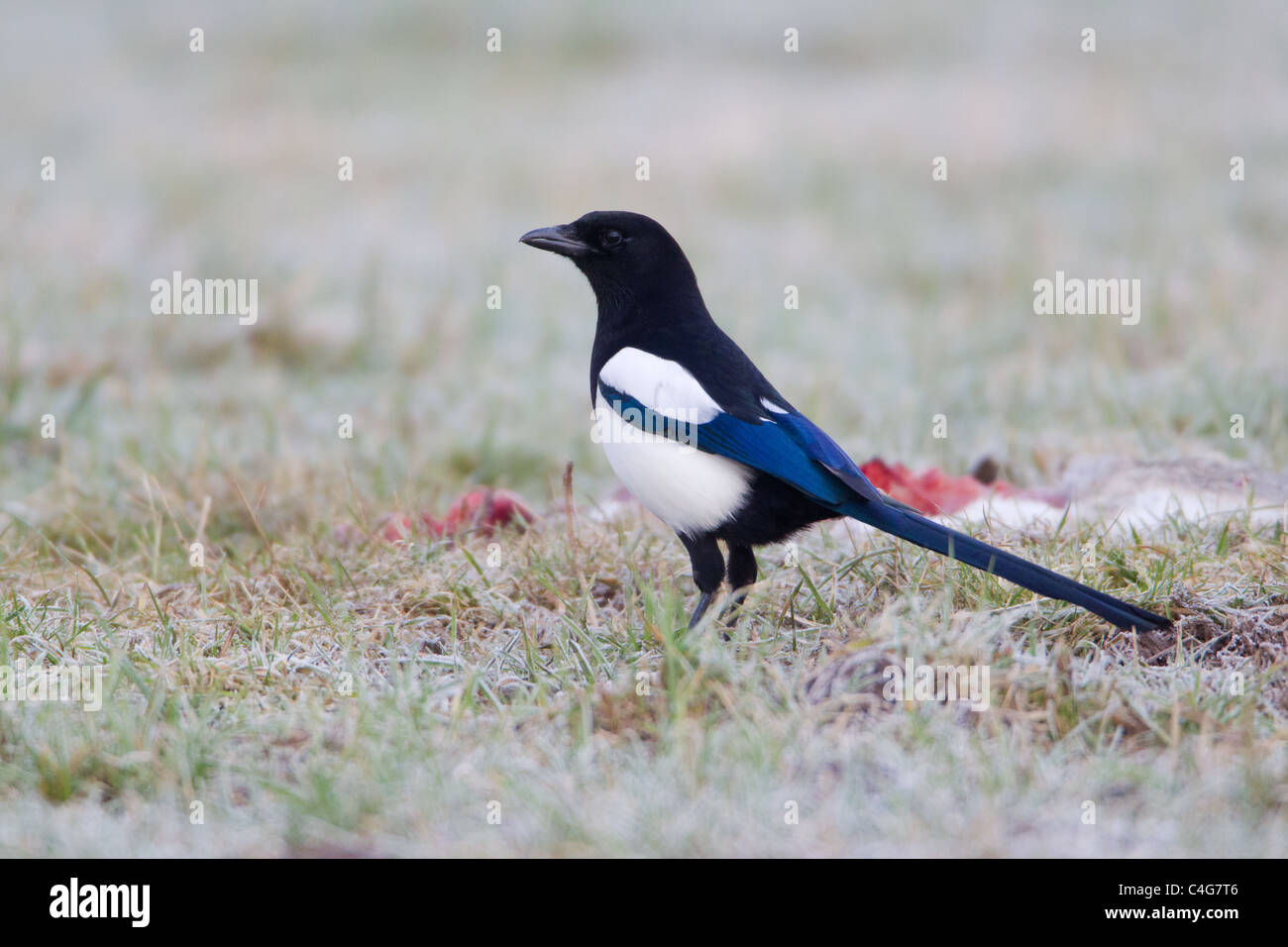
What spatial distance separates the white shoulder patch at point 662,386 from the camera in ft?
11.3

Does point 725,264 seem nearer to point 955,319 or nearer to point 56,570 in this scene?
point 955,319

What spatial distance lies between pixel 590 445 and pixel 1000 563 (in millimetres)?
2930

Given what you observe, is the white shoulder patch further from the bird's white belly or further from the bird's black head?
the bird's black head

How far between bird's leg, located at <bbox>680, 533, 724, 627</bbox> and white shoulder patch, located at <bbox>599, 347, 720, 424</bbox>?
303 mm

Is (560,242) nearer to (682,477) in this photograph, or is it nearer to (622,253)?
(622,253)

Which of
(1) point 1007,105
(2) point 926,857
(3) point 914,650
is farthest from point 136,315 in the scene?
(1) point 1007,105

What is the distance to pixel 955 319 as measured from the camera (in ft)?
24.1

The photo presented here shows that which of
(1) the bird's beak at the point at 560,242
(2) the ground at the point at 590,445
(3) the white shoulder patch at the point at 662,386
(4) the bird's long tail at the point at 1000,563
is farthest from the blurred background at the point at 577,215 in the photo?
(4) the bird's long tail at the point at 1000,563

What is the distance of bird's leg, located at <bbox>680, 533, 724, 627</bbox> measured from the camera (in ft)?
11.6

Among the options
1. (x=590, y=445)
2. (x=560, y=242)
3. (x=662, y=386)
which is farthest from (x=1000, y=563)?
(x=590, y=445)

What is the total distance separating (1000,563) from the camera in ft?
10.4

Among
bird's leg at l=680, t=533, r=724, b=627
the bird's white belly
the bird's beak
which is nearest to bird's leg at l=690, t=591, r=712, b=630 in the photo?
bird's leg at l=680, t=533, r=724, b=627

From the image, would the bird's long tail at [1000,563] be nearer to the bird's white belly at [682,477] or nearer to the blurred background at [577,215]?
the bird's white belly at [682,477]

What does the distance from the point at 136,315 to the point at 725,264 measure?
330cm
